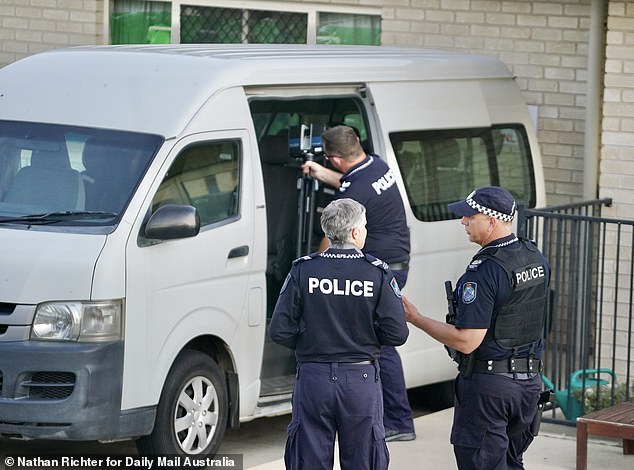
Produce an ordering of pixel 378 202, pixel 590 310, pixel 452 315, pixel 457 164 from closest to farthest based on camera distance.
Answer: pixel 452 315 → pixel 378 202 → pixel 590 310 → pixel 457 164

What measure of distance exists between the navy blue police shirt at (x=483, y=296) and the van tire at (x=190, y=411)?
193cm

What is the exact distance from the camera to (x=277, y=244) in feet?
28.0

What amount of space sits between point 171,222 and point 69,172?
2.64 feet

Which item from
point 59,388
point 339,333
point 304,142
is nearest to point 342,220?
point 339,333

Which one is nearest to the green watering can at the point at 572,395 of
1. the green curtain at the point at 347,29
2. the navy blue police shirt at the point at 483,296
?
the navy blue police shirt at the point at 483,296

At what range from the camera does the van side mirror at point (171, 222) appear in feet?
22.2

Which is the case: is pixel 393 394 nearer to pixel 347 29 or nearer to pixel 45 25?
pixel 347 29

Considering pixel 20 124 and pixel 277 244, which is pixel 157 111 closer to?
pixel 20 124

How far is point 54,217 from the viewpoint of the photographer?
698cm

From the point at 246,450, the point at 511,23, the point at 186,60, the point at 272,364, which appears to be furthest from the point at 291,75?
the point at 511,23

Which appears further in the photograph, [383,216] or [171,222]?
[383,216]

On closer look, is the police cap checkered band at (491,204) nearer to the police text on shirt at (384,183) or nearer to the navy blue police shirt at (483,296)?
the navy blue police shirt at (483,296)

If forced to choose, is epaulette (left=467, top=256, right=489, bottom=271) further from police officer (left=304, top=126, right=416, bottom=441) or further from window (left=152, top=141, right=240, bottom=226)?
window (left=152, top=141, right=240, bottom=226)

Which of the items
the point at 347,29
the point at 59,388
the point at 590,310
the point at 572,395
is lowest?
the point at 572,395
